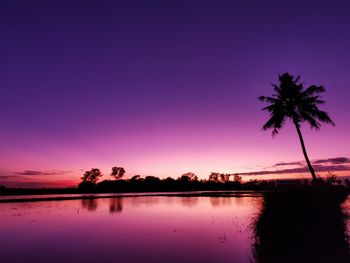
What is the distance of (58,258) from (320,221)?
42.1 ft

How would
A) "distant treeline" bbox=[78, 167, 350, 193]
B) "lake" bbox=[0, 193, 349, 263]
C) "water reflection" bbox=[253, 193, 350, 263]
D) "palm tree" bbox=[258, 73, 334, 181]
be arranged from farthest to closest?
"distant treeline" bbox=[78, 167, 350, 193] < "palm tree" bbox=[258, 73, 334, 181] < "lake" bbox=[0, 193, 349, 263] < "water reflection" bbox=[253, 193, 350, 263]

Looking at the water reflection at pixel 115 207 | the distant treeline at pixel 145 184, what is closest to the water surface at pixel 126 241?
the water reflection at pixel 115 207

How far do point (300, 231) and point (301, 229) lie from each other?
242 millimetres

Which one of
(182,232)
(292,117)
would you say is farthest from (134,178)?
(182,232)

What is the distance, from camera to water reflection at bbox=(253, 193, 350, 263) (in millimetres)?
12211

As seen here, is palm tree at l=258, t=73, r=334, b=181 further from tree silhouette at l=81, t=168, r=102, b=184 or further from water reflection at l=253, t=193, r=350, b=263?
tree silhouette at l=81, t=168, r=102, b=184

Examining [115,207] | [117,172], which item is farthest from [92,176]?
[115,207]

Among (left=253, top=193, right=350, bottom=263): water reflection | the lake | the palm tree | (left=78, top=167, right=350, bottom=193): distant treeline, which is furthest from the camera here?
(left=78, top=167, right=350, bottom=193): distant treeline

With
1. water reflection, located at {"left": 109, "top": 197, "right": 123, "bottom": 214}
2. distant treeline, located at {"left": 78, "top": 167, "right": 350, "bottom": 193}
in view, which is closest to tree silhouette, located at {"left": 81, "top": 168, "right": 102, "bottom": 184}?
distant treeline, located at {"left": 78, "top": 167, "right": 350, "bottom": 193}

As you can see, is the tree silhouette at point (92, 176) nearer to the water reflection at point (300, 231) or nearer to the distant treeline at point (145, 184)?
the distant treeline at point (145, 184)

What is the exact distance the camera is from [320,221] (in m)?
16.2

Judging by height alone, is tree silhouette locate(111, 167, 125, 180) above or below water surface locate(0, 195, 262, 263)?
above

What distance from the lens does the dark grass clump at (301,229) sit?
12.3 meters

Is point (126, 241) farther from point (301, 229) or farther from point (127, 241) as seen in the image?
point (301, 229)
